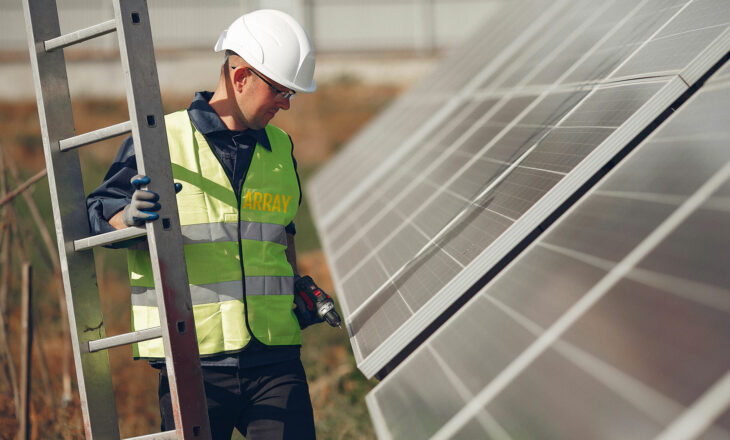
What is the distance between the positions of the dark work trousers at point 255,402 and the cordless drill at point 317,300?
30cm

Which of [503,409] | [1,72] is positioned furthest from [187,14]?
[503,409]

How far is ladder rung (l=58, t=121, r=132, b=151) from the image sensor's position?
10.2ft

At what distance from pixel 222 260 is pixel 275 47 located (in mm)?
937

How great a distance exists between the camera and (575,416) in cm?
206

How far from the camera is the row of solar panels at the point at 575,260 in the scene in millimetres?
2000

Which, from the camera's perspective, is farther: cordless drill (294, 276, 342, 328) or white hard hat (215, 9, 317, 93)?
cordless drill (294, 276, 342, 328)

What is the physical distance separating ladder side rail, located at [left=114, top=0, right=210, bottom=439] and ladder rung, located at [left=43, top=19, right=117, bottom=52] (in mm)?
74

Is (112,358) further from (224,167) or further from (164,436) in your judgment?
(164,436)

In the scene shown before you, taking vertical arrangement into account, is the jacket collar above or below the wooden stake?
above

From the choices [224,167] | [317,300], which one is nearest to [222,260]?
[224,167]

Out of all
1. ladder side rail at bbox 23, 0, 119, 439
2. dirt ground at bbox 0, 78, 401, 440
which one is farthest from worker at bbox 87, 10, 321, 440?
dirt ground at bbox 0, 78, 401, 440

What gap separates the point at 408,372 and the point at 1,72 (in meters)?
27.8

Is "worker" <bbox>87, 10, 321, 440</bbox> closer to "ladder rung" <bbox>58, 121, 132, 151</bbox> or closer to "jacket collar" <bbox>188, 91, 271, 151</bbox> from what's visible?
"jacket collar" <bbox>188, 91, 271, 151</bbox>

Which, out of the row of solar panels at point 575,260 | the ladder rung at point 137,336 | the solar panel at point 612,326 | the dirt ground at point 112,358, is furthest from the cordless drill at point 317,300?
the dirt ground at point 112,358
